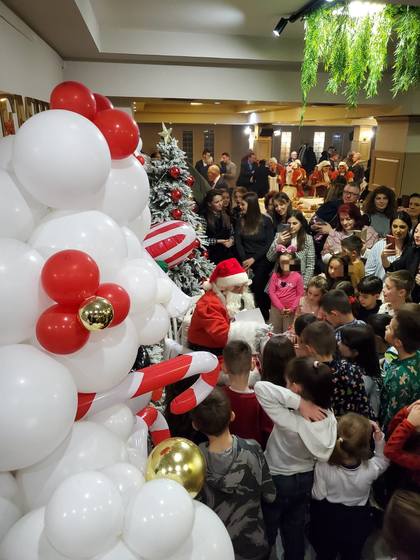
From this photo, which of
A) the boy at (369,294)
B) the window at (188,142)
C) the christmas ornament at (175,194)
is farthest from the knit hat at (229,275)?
the window at (188,142)

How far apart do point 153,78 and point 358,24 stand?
2.45m

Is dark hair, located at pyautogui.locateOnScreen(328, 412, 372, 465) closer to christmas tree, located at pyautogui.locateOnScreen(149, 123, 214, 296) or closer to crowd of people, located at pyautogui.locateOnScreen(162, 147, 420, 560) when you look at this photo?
crowd of people, located at pyautogui.locateOnScreen(162, 147, 420, 560)

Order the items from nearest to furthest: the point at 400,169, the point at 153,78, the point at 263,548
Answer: the point at 263,548 → the point at 153,78 → the point at 400,169

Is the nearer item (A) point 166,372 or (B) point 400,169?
(A) point 166,372

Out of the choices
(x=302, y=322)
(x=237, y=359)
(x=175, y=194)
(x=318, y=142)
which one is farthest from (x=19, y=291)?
(x=318, y=142)

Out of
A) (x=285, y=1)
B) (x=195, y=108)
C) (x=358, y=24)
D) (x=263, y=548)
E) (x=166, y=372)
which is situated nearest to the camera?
(x=166, y=372)

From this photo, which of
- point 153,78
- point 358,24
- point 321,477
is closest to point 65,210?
point 321,477

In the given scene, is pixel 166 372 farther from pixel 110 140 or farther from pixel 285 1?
pixel 285 1

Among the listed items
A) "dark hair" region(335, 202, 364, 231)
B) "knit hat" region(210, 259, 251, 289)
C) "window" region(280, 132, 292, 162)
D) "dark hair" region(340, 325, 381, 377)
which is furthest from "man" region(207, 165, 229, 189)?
"window" region(280, 132, 292, 162)

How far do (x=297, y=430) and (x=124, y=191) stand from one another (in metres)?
1.16

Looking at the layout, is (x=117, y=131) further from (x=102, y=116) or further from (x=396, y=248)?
(x=396, y=248)

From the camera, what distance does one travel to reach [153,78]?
5.01 meters

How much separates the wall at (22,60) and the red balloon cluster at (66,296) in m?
1.50

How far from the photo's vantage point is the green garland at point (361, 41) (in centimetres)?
333
